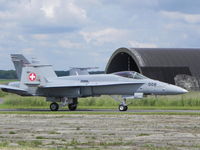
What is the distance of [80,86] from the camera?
34.6 m

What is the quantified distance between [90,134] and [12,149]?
470cm

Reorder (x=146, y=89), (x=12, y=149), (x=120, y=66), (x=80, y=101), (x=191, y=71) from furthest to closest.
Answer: (x=120, y=66) → (x=191, y=71) → (x=80, y=101) → (x=146, y=89) → (x=12, y=149)

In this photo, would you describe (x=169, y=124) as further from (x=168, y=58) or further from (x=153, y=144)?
(x=168, y=58)

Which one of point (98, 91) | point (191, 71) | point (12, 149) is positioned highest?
point (191, 71)

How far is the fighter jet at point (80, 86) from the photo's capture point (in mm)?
33781

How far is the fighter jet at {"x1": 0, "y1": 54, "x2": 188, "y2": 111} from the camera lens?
111ft

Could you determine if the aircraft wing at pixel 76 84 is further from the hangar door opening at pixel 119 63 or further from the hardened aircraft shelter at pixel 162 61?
the hangar door opening at pixel 119 63

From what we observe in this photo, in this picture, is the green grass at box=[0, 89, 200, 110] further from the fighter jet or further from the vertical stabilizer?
the fighter jet

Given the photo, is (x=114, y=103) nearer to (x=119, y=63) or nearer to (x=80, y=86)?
(x=80, y=86)

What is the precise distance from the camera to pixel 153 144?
15523 millimetres

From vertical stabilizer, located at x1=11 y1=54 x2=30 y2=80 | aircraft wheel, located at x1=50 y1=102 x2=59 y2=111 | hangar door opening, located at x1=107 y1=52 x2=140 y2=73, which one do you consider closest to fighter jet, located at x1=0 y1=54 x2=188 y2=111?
aircraft wheel, located at x1=50 y1=102 x2=59 y2=111

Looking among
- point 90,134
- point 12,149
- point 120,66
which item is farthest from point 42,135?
point 120,66

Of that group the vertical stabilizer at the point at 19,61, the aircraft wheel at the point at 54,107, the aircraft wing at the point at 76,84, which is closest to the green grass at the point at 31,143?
the aircraft wing at the point at 76,84

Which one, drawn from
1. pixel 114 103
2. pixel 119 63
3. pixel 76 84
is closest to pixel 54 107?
pixel 76 84
